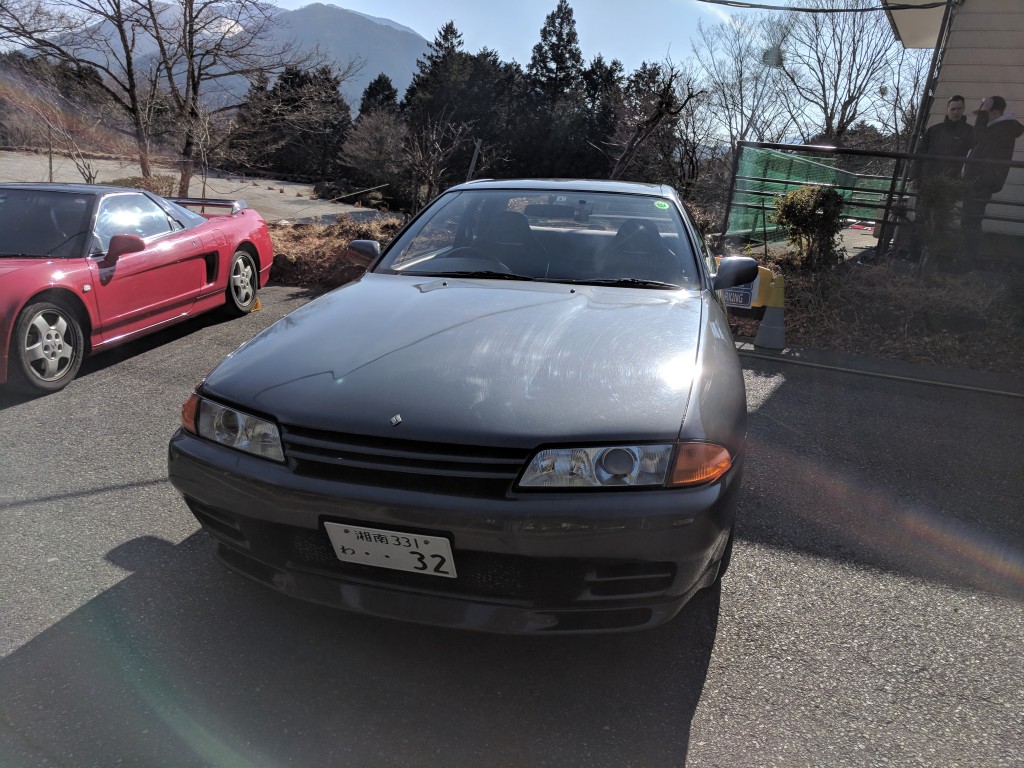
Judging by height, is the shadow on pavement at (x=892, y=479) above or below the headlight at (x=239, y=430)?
below

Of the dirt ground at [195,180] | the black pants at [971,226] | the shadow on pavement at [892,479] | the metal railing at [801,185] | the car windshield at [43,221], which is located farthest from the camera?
the dirt ground at [195,180]

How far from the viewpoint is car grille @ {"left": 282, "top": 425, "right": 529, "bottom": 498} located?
190 cm

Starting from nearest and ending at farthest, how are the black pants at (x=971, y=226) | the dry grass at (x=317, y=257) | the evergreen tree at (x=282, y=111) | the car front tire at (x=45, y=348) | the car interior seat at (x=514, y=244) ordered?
the car interior seat at (x=514, y=244) → the car front tire at (x=45, y=348) → the black pants at (x=971, y=226) → the dry grass at (x=317, y=257) → the evergreen tree at (x=282, y=111)

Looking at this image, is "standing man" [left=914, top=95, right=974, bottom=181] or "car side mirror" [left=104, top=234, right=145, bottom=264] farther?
"standing man" [left=914, top=95, right=974, bottom=181]

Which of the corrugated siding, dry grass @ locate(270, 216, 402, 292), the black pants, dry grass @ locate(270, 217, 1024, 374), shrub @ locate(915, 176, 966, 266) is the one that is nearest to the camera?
dry grass @ locate(270, 217, 1024, 374)

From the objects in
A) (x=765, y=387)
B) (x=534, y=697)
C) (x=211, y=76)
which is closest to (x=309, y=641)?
(x=534, y=697)

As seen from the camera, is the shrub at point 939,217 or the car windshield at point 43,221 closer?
the car windshield at point 43,221

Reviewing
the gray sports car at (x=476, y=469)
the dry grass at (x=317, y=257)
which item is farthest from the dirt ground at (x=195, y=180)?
the gray sports car at (x=476, y=469)

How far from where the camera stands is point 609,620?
1.97m

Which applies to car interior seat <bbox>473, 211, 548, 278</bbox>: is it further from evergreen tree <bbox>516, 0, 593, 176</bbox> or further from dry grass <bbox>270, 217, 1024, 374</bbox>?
evergreen tree <bbox>516, 0, 593, 176</bbox>

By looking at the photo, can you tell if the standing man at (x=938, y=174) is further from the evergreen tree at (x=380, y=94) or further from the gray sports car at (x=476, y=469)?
the evergreen tree at (x=380, y=94)

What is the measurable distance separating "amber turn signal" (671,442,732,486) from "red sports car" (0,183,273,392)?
422cm

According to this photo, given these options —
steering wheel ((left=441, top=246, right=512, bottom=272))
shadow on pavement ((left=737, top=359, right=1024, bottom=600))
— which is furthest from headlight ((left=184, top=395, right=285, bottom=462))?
shadow on pavement ((left=737, top=359, right=1024, bottom=600))

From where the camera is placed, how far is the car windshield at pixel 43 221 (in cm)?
499
